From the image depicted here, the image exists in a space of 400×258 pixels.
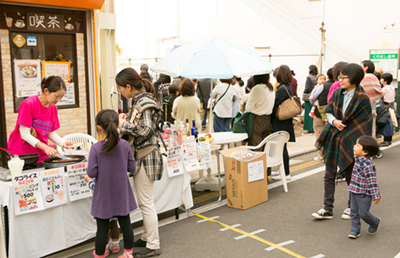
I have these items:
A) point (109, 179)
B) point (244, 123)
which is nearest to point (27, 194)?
point (109, 179)

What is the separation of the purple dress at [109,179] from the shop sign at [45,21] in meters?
3.52

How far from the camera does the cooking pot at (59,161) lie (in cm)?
380

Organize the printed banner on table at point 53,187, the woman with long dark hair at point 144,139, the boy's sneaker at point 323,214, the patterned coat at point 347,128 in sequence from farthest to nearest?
the boy's sneaker at point 323,214, the patterned coat at point 347,128, the woman with long dark hair at point 144,139, the printed banner on table at point 53,187

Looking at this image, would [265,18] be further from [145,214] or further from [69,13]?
[145,214]

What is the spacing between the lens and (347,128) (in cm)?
459

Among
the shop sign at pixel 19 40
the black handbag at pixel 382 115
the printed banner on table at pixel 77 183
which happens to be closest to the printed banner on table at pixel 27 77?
the shop sign at pixel 19 40

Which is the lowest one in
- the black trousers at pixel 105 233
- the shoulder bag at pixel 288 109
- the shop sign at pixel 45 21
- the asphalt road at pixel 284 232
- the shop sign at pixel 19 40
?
the asphalt road at pixel 284 232

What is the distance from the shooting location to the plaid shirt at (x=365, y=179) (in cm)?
411

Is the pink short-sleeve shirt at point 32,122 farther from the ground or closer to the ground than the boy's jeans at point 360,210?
farther from the ground

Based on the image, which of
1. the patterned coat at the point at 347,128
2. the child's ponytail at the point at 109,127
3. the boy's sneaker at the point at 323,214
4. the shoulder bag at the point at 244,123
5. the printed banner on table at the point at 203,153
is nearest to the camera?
the child's ponytail at the point at 109,127

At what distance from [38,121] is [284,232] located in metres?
2.99

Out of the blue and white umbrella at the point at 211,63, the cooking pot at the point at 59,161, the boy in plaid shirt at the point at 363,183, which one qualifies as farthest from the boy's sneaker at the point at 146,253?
the blue and white umbrella at the point at 211,63

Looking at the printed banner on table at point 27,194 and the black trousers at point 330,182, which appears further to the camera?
the black trousers at point 330,182

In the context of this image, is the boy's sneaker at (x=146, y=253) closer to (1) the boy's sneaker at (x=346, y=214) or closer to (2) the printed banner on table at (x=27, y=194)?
(2) the printed banner on table at (x=27, y=194)
